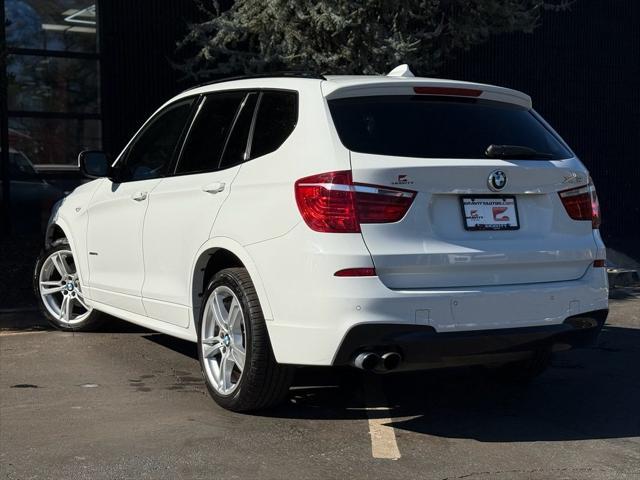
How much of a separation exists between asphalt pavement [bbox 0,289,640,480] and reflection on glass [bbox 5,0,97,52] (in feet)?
20.5

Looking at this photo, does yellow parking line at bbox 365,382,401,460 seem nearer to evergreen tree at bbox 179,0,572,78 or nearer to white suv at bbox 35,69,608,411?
white suv at bbox 35,69,608,411

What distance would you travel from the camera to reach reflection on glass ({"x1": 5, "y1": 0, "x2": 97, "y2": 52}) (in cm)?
1176

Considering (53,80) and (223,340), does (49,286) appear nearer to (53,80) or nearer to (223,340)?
(223,340)

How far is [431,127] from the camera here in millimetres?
4863

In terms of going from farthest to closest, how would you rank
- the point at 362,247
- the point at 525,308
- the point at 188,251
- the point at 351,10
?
the point at 351,10 < the point at 188,251 < the point at 525,308 < the point at 362,247

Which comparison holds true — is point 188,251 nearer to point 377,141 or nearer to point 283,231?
point 283,231

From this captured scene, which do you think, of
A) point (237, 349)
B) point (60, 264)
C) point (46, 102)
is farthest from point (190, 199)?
point (46, 102)

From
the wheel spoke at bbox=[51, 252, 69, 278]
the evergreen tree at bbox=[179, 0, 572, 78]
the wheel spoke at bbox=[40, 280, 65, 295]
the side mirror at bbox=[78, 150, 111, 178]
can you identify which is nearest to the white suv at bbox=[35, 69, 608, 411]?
the side mirror at bbox=[78, 150, 111, 178]

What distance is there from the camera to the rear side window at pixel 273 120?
497 cm

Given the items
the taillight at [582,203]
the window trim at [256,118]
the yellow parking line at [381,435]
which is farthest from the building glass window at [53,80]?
the taillight at [582,203]

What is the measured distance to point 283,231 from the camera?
4633mm

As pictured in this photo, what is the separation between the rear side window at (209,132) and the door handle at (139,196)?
1.24 ft

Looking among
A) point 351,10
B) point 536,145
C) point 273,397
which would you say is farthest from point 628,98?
point 273,397

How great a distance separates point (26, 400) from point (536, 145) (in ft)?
11.1
